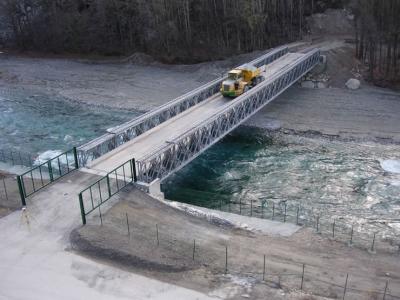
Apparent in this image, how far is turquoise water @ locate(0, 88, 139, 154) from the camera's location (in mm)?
36062

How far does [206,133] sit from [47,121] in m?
19.0

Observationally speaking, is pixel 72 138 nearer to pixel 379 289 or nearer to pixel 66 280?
pixel 66 280

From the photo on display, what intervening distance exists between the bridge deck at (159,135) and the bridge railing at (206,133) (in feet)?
2.37

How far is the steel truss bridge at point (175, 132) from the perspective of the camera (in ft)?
80.9

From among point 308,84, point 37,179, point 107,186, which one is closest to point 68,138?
point 37,179

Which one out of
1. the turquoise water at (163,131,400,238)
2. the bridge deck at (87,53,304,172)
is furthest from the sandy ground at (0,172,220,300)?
the turquoise water at (163,131,400,238)

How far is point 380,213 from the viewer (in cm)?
2423

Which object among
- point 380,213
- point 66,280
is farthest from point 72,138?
point 380,213

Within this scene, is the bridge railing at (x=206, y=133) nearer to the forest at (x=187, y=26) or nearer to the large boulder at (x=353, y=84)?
the large boulder at (x=353, y=84)

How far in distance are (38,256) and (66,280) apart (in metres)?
2.07

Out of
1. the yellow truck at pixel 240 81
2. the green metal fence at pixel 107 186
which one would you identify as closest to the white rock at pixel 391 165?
the yellow truck at pixel 240 81

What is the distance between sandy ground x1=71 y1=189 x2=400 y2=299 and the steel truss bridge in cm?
389

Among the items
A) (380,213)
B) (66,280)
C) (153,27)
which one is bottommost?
(380,213)

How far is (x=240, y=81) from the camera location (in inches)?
1314
